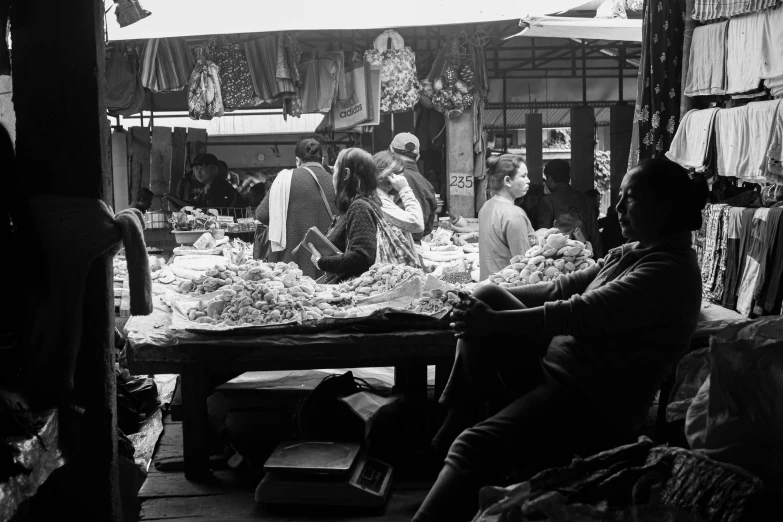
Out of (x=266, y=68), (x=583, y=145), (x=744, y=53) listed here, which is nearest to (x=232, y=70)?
(x=266, y=68)

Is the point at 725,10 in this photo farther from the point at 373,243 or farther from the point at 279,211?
the point at 279,211

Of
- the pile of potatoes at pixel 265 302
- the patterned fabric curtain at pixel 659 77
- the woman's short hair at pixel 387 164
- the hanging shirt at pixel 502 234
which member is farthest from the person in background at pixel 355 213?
the patterned fabric curtain at pixel 659 77

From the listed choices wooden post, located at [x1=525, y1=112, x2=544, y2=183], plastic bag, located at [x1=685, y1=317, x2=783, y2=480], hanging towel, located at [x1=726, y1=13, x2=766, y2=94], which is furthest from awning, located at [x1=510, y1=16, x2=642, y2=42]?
plastic bag, located at [x1=685, y1=317, x2=783, y2=480]

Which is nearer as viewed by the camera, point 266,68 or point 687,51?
point 687,51

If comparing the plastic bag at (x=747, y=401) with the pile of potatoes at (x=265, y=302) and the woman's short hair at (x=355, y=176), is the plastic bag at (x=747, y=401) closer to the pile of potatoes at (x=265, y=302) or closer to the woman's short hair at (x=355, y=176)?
the pile of potatoes at (x=265, y=302)

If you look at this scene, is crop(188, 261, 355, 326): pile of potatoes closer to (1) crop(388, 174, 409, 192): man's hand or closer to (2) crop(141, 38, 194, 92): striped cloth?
(1) crop(388, 174, 409, 192): man's hand

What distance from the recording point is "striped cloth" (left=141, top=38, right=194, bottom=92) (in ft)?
33.9

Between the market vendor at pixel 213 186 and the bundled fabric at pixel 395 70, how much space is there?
2565mm

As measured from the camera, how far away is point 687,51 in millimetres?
6250

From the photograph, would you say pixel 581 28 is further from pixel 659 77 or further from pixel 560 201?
pixel 659 77

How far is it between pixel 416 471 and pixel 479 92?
273 inches

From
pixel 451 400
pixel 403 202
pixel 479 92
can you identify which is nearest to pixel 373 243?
pixel 403 202

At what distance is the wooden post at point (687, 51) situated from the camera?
244 inches

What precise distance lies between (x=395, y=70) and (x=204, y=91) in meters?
2.20
